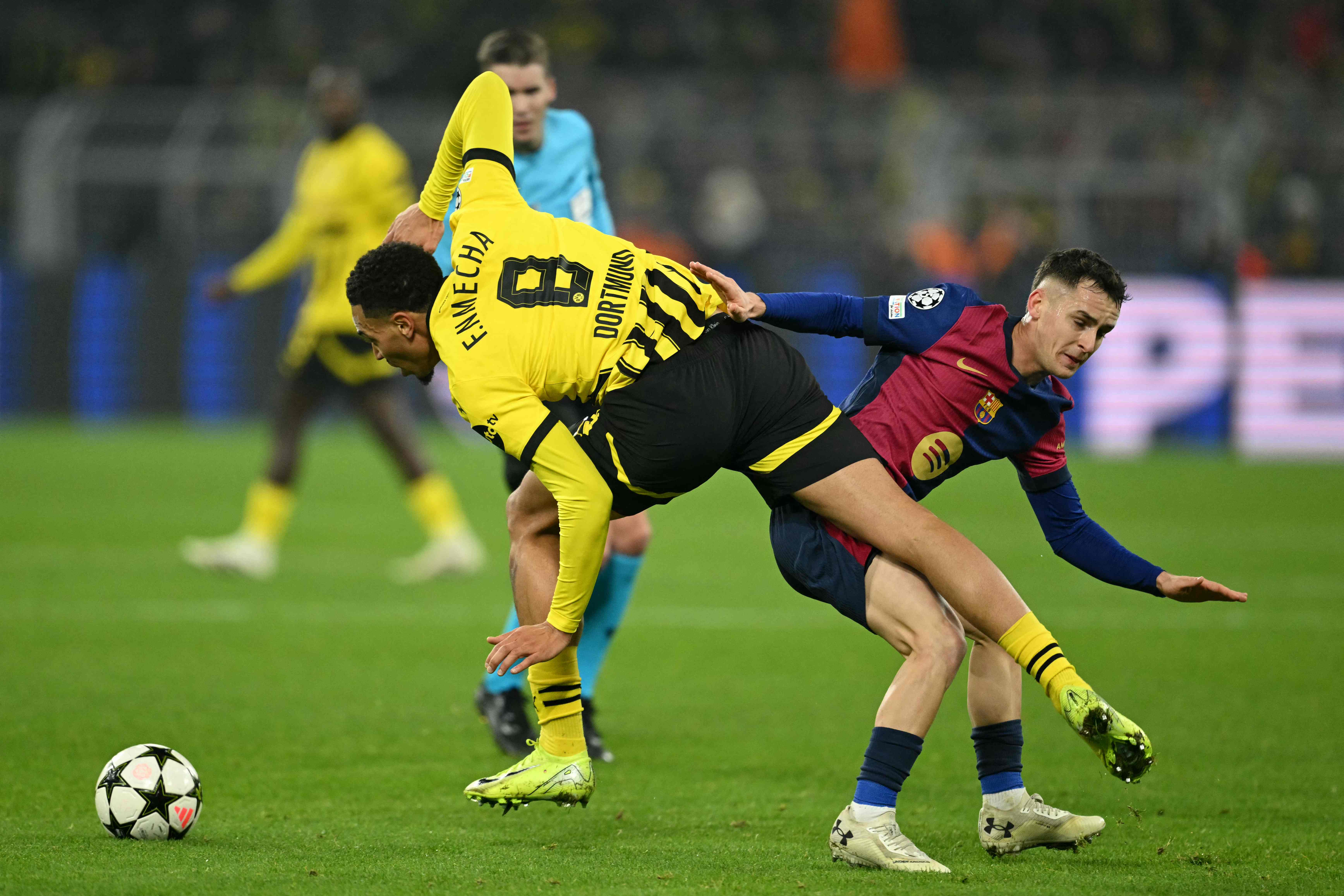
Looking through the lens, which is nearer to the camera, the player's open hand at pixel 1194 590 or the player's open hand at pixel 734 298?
the player's open hand at pixel 1194 590

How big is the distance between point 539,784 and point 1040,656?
135 cm

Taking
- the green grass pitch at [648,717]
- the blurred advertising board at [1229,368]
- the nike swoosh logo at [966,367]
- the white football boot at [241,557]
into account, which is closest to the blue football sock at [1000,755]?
the green grass pitch at [648,717]

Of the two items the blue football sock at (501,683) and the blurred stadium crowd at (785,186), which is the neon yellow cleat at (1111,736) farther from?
the blurred stadium crowd at (785,186)

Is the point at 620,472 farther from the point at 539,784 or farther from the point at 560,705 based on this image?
the point at 539,784

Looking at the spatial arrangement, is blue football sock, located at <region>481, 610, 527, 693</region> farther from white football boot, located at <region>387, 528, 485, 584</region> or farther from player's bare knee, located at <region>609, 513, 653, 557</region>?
white football boot, located at <region>387, 528, 485, 584</region>

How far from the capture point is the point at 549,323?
13.1 ft

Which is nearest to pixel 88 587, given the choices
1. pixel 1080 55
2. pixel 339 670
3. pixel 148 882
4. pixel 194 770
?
pixel 339 670

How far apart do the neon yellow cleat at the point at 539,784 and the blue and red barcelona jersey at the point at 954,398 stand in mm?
1172

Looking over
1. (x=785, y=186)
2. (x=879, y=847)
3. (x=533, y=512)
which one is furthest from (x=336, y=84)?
(x=785, y=186)

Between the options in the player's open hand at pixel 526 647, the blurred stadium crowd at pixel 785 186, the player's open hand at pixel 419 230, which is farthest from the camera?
the blurred stadium crowd at pixel 785 186

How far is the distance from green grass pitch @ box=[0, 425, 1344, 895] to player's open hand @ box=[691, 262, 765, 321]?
4.59 ft

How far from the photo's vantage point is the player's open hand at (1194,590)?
3.85 m

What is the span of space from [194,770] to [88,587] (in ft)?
15.7

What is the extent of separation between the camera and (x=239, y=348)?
17.2m
